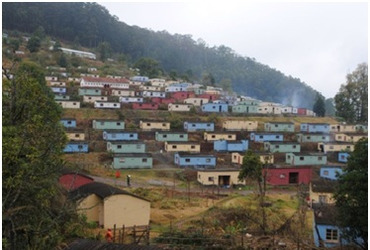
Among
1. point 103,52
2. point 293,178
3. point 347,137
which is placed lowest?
point 293,178

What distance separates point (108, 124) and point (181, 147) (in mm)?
8285

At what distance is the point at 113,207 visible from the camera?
53.8ft

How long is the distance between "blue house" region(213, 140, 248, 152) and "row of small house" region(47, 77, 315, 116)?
12006 mm

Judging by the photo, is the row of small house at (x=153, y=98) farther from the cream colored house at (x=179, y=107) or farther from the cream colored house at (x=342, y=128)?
the cream colored house at (x=342, y=128)

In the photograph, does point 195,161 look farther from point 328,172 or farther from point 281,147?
point 328,172

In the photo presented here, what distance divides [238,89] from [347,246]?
294 ft

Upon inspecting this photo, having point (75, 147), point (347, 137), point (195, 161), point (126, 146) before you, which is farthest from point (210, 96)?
point (75, 147)

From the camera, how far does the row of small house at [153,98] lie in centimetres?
4844

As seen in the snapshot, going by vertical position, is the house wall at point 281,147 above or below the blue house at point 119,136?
below

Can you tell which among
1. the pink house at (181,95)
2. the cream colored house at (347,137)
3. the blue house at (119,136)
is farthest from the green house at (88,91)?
the cream colored house at (347,137)

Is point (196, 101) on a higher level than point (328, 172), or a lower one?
higher

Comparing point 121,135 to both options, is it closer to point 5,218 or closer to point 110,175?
point 110,175

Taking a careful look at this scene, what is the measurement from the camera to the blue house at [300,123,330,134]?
4644cm

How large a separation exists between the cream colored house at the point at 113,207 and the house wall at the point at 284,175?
14.2 meters
